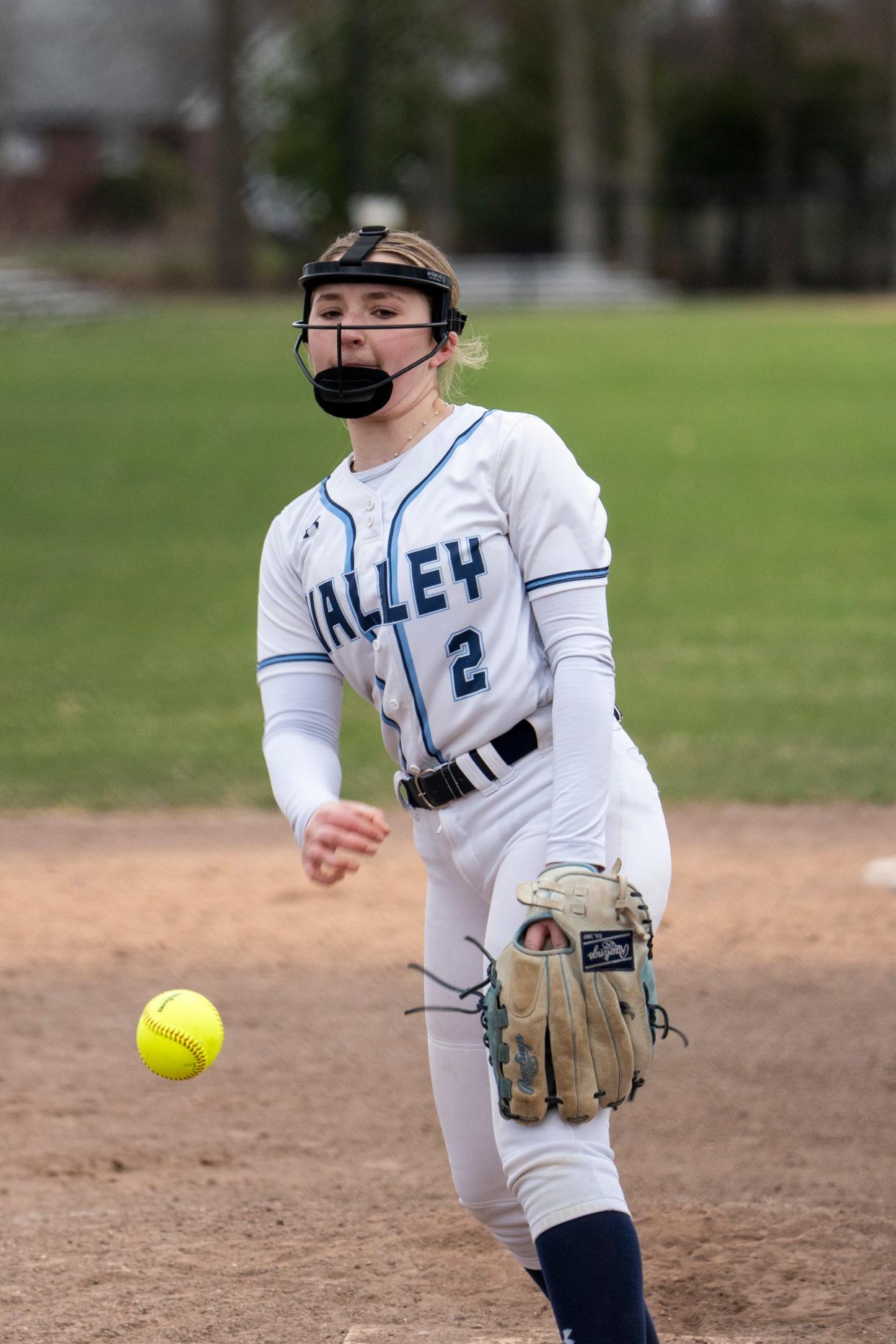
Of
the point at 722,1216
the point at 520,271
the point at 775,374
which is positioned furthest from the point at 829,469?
the point at 520,271

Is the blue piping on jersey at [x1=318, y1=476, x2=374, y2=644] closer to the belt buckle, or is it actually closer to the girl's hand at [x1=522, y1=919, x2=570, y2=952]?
the belt buckle

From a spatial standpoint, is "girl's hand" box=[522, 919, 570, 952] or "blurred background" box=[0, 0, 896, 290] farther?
"blurred background" box=[0, 0, 896, 290]

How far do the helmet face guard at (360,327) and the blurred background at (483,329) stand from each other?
4960mm

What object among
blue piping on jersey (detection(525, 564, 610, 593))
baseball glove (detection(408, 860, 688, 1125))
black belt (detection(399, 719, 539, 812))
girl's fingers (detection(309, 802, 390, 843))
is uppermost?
blue piping on jersey (detection(525, 564, 610, 593))

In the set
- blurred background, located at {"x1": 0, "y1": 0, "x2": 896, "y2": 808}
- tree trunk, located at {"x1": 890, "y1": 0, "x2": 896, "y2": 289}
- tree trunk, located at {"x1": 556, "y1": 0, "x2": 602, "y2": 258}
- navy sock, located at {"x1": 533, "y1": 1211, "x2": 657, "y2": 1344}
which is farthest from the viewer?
tree trunk, located at {"x1": 556, "y1": 0, "x2": 602, "y2": 258}

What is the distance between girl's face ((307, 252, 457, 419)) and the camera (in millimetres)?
2883

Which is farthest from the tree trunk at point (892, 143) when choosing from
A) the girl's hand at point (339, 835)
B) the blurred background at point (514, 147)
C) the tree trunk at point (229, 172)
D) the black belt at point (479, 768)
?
the girl's hand at point (339, 835)

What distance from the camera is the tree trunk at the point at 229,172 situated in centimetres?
3938

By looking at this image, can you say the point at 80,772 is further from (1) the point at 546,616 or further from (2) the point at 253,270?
(2) the point at 253,270

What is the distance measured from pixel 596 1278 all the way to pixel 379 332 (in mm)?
1547

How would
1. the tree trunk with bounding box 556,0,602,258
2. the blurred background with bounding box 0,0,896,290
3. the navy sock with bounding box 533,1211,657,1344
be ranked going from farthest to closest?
the tree trunk with bounding box 556,0,602,258, the blurred background with bounding box 0,0,896,290, the navy sock with bounding box 533,1211,657,1344

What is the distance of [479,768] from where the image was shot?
2.85 meters

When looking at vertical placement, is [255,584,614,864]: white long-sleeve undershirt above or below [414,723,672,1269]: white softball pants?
above

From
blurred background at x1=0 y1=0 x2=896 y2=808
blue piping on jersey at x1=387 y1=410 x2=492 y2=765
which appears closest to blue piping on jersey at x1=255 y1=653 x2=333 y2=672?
blue piping on jersey at x1=387 y1=410 x2=492 y2=765
